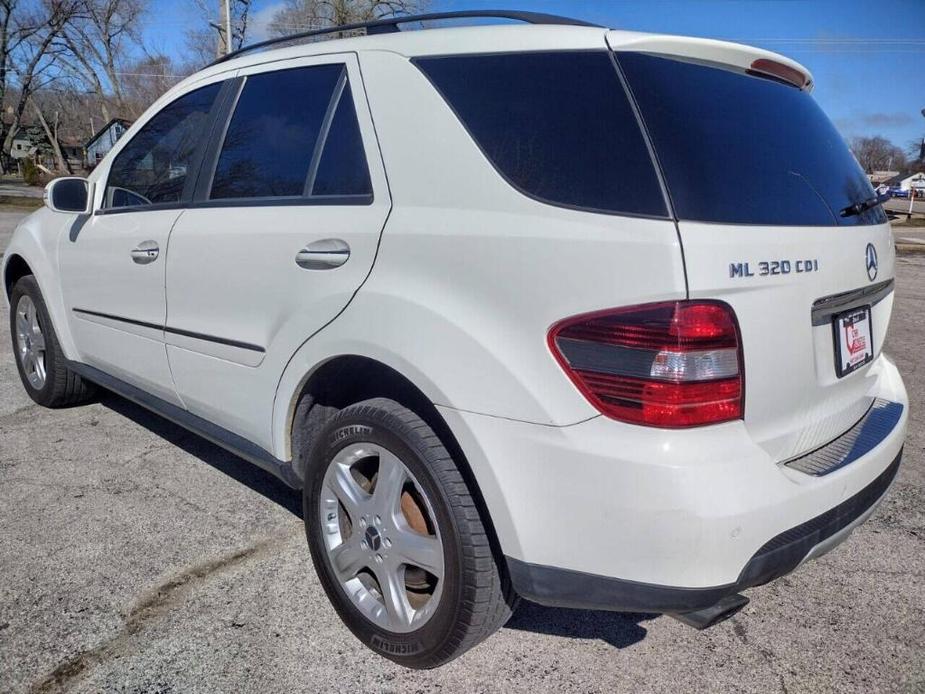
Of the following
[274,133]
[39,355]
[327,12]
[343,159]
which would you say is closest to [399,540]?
[343,159]

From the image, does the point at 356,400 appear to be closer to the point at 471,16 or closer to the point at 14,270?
the point at 471,16

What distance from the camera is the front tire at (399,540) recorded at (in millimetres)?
1911

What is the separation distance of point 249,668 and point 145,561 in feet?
2.61

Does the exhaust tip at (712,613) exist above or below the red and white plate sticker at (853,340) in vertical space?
below

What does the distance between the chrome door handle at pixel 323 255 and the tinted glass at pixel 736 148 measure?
94 centimetres

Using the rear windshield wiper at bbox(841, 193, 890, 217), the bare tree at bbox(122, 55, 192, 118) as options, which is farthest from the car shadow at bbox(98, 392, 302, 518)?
the bare tree at bbox(122, 55, 192, 118)

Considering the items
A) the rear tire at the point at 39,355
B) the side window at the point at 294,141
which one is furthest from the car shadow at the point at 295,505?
the side window at the point at 294,141

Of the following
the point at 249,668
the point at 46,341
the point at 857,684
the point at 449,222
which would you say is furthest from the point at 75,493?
the point at 857,684

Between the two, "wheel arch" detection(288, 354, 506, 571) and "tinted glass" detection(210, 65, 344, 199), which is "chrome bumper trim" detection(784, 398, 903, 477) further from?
"tinted glass" detection(210, 65, 344, 199)

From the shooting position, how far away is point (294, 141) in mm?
2564

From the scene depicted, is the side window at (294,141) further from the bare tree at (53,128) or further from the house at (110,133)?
the bare tree at (53,128)

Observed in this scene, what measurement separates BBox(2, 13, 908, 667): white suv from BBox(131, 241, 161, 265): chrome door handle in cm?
41

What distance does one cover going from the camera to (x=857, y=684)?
6.96ft

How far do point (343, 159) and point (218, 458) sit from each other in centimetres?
199
